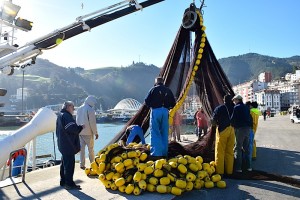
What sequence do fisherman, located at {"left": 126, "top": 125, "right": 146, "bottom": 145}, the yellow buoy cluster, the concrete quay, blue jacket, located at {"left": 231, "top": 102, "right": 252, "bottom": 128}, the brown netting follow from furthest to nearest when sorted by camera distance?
the brown netting < fisherman, located at {"left": 126, "top": 125, "right": 146, "bottom": 145} < blue jacket, located at {"left": 231, "top": 102, "right": 252, "bottom": 128} < the yellow buoy cluster < the concrete quay

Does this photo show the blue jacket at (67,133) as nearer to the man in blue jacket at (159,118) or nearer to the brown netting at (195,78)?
the man in blue jacket at (159,118)

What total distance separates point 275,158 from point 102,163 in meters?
5.97

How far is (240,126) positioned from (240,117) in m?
0.24

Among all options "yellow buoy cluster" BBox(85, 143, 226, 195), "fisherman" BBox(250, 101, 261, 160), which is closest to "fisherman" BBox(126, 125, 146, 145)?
"yellow buoy cluster" BBox(85, 143, 226, 195)

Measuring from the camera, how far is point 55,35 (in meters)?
11.5

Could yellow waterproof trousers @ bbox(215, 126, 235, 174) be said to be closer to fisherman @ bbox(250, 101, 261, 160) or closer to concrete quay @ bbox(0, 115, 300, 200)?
concrete quay @ bbox(0, 115, 300, 200)

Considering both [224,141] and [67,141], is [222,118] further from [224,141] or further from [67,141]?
[67,141]

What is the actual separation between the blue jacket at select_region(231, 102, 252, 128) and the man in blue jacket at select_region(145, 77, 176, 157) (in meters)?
1.63

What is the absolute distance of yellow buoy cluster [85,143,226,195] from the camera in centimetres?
579

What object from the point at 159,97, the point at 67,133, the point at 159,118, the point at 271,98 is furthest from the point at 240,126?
the point at 271,98

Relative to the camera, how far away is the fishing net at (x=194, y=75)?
31.0 feet

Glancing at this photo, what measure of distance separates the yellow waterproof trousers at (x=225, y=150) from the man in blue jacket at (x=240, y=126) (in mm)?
351

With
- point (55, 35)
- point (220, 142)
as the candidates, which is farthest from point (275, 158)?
point (55, 35)

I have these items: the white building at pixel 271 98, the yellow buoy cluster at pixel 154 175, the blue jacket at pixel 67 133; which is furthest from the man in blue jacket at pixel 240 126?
the white building at pixel 271 98
